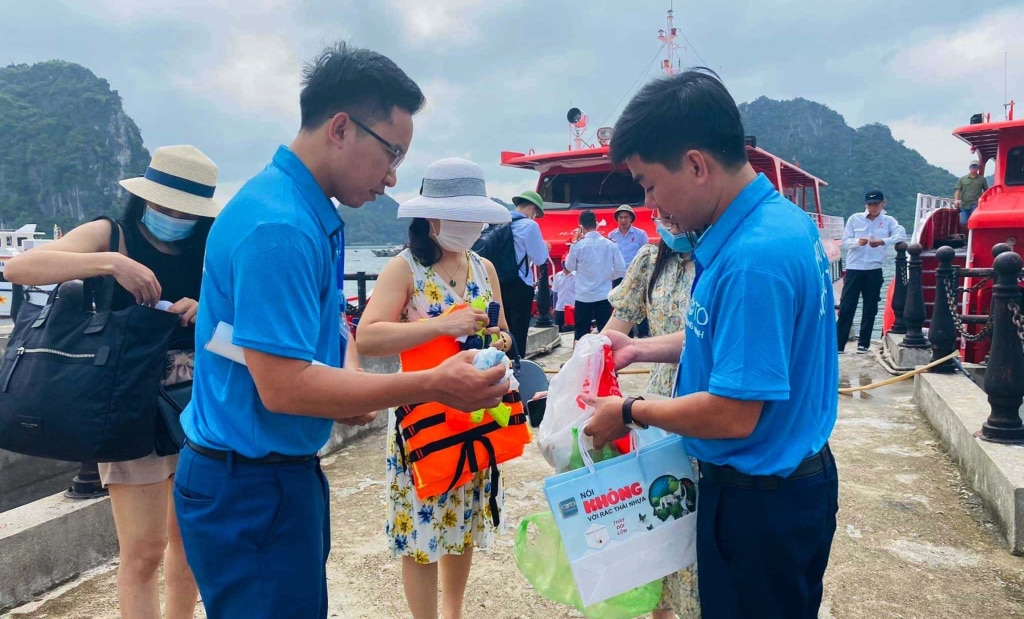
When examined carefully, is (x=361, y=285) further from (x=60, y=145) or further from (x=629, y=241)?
(x=60, y=145)

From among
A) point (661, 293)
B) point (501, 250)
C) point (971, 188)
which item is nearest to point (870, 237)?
point (971, 188)

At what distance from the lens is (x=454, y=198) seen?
2645mm

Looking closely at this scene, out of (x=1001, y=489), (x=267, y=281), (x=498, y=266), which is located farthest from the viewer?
(x=498, y=266)

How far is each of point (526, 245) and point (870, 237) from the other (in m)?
5.45

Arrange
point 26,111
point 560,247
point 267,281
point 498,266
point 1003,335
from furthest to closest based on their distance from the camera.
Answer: point 26,111
point 560,247
point 498,266
point 1003,335
point 267,281

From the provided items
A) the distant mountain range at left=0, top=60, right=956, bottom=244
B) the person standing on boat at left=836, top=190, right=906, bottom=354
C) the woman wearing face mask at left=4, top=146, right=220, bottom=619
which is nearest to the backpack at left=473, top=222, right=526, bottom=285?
the woman wearing face mask at left=4, top=146, right=220, bottom=619

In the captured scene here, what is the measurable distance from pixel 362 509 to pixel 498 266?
2.92m

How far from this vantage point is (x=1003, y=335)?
414 centimetres

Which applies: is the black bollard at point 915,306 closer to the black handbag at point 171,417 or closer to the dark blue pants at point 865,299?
the dark blue pants at point 865,299

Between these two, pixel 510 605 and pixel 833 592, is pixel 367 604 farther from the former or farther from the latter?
pixel 833 592

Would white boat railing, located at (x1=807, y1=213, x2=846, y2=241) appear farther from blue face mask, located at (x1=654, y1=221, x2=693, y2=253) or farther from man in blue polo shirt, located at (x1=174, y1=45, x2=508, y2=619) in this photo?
man in blue polo shirt, located at (x1=174, y1=45, x2=508, y2=619)

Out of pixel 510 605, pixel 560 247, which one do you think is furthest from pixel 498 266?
pixel 560 247

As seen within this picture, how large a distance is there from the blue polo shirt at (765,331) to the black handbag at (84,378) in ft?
5.63

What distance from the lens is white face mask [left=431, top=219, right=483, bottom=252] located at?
2.64m
